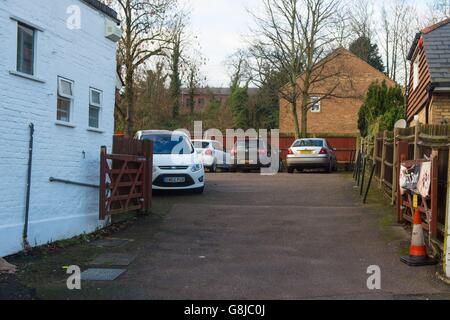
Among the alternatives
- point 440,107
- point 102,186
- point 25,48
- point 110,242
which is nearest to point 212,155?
point 440,107

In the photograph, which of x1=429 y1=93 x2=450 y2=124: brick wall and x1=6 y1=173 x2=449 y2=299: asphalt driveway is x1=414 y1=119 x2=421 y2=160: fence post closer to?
x1=6 y1=173 x2=449 y2=299: asphalt driveway

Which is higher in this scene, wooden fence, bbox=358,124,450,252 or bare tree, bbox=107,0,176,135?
bare tree, bbox=107,0,176,135

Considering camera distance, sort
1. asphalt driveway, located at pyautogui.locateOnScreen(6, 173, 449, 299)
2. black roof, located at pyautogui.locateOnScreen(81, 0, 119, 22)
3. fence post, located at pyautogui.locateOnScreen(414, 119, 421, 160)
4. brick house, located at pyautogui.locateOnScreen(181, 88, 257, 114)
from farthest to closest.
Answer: brick house, located at pyautogui.locateOnScreen(181, 88, 257, 114) → black roof, located at pyautogui.locateOnScreen(81, 0, 119, 22) → fence post, located at pyautogui.locateOnScreen(414, 119, 421, 160) → asphalt driveway, located at pyautogui.locateOnScreen(6, 173, 449, 299)

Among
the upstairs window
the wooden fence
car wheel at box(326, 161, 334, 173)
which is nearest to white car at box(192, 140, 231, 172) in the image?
car wheel at box(326, 161, 334, 173)

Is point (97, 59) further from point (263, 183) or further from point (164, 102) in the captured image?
point (164, 102)

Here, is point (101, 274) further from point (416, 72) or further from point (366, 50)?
point (366, 50)

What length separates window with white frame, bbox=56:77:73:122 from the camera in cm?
950

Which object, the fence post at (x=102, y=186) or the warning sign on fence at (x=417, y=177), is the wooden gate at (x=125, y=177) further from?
the warning sign on fence at (x=417, y=177)

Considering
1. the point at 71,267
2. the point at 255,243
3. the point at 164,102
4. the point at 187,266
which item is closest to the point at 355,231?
the point at 255,243

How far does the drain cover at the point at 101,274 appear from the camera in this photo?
278 inches

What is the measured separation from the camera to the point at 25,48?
8.64 meters

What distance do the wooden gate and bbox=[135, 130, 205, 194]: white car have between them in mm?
2080

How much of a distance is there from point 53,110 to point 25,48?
1.10m
